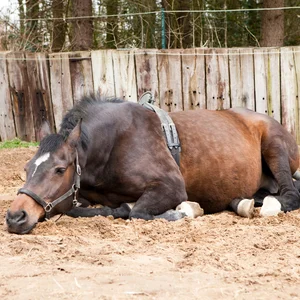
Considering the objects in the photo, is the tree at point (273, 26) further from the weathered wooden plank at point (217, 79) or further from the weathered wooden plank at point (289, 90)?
the weathered wooden plank at point (217, 79)

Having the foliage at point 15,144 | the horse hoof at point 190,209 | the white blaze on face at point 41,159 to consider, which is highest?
the white blaze on face at point 41,159

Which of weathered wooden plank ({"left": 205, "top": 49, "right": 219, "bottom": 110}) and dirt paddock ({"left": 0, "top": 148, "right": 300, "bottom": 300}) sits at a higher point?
weathered wooden plank ({"left": 205, "top": 49, "right": 219, "bottom": 110})

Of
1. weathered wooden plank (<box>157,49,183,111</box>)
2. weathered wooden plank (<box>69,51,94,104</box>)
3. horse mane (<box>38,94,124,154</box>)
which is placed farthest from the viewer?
weathered wooden plank (<box>69,51,94,104</box>)

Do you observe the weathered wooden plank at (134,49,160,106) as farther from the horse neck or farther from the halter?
the halter

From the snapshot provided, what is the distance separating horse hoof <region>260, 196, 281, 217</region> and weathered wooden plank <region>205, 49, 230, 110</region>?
4.76 metres

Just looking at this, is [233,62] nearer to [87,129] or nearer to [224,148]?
[224,148]

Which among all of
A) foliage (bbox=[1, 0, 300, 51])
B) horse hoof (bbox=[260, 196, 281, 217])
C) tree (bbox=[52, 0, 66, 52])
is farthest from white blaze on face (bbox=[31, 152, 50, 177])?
tree (bbox=[52, 0, 66, 52])

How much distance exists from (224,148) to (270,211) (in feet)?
3.02

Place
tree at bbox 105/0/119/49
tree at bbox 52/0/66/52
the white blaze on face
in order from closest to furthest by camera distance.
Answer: the white blaze on face → tree at bbox 52/0/66/52 → tree at bbox 105/0/119/49

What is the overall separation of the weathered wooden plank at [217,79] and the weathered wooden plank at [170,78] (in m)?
0.48

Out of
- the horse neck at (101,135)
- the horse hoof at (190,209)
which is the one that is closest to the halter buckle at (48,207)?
the horse neck at (101,135)

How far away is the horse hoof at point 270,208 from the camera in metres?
6.06

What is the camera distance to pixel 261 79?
10812 mm

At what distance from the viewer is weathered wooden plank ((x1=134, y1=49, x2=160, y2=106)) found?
36.1 ft
